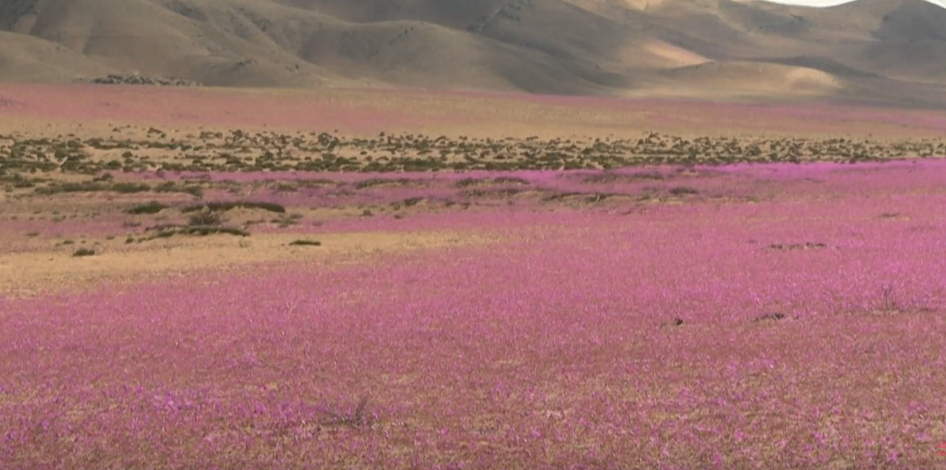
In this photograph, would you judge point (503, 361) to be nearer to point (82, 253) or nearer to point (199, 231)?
point (82, 253)

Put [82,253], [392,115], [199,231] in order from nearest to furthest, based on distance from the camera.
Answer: [82,253] < [199,231] < [392,115]

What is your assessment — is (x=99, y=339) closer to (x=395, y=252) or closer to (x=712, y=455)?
(x=712, y=455)

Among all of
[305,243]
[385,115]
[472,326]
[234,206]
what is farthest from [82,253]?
[385,115]

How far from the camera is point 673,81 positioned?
19625 centimetres

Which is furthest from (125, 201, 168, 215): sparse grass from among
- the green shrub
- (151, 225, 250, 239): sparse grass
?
the green shrub

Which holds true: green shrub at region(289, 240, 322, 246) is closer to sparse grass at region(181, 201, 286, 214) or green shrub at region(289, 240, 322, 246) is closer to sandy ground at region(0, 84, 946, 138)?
sparse grass at region(181, 201, 286, 214)

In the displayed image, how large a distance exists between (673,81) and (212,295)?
188091 millimetres

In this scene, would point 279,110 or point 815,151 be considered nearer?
point 815,151

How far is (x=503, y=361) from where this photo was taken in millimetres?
10742

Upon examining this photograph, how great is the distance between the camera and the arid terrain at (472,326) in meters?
8.21

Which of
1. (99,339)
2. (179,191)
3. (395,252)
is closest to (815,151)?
(179,191)

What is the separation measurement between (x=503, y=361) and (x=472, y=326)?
1822mm

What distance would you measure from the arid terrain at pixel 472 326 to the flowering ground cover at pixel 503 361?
0.14ft

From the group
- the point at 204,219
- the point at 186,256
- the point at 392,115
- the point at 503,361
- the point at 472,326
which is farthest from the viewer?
the point at 392,115
